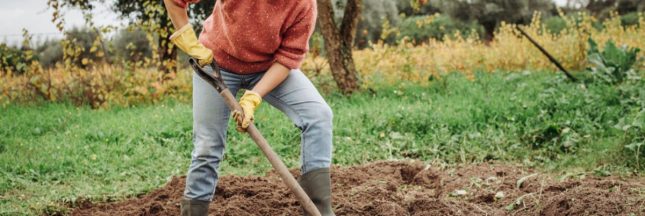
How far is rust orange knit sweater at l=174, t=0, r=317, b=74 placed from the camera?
9.63 ft

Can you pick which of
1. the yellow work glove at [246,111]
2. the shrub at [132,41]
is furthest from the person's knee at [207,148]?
the shrub at [132,41]

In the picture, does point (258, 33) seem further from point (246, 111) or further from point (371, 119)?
point (371, 119)

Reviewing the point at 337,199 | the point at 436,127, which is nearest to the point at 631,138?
the point at 436,127

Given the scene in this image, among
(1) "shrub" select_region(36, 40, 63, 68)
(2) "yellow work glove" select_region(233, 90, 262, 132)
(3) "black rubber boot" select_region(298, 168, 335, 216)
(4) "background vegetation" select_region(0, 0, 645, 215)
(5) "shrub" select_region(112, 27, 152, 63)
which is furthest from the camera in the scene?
(5) "shrub" select_region(112, 27, 152, 63)

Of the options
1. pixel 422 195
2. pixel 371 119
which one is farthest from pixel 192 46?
pixel 371 119

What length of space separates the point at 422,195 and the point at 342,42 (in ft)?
13.0

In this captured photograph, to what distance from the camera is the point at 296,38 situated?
3053mm

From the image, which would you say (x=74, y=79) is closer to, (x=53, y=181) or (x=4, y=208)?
(x=53, y=181)

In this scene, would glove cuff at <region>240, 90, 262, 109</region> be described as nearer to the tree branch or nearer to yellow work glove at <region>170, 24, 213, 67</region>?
yellow work glove at <region>170, 24, 213, 67</region>

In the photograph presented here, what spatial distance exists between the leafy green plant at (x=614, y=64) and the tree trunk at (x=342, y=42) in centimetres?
266

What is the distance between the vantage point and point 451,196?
4129 millimetres

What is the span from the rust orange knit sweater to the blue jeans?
0.26 ft

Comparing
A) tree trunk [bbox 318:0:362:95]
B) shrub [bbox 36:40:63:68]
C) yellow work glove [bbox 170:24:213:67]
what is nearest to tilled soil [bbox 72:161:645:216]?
yellow work glove [bbox 170:24:213:67]

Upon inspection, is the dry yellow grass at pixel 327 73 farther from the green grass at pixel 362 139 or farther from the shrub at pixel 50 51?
the shrub at pixel 50 51
